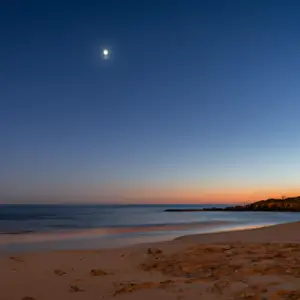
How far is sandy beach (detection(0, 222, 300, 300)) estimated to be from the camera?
5801mm

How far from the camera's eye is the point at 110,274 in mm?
7562

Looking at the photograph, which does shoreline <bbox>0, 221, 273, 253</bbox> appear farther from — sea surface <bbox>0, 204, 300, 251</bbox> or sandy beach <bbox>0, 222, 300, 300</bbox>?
sandy beach <bbox>0, 222, 300, 300</bbox>

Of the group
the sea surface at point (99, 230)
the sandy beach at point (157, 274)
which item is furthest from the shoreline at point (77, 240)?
the sandy beach at point (157, 274)

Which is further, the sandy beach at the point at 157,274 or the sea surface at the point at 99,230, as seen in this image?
the sea surface at the point at 99,230

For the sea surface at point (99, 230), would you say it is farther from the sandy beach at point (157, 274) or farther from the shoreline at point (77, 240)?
the sandy beach at point (157, 274)

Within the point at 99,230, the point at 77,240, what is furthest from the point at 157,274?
the point at 99,230

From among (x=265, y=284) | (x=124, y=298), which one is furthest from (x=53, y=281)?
(x=265, y=284)

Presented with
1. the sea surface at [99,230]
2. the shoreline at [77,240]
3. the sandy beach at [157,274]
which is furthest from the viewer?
the sea surface at [99,230]

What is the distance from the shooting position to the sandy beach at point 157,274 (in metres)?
5.80

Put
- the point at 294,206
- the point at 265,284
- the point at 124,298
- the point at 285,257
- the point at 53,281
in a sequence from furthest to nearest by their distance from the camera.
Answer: the point at 294,206 → the point at 285,257 → the point at 53,281 → the point at 265,284 → the point at 124,298

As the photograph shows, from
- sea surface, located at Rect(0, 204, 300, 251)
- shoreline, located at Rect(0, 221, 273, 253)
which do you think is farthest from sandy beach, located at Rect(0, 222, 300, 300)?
sea surface, located at Rect(0, 204, 300, 251)

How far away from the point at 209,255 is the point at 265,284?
11.7 ft

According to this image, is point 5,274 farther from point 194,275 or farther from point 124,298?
point 194,275

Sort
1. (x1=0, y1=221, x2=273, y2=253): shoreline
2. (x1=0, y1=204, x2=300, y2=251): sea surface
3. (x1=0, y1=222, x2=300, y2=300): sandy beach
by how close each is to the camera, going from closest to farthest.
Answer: (x1=0, y1=222, x2=300, y2=300): sandy beach
(x1=0, y1=221, x2=273, y2=253): shoreline
(x1=0, y1=204, x2=300, y2=251): sea surface
